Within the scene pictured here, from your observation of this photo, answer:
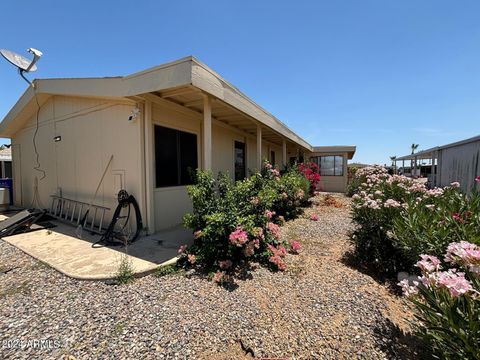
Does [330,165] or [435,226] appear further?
[330,165]

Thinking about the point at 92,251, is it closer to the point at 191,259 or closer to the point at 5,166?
the point at 191,259

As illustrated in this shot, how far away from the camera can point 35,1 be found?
5.09 m

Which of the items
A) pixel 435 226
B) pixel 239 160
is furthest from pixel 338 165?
pixel 435 226

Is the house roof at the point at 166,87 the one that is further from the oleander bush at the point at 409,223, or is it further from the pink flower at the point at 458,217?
the pink flower at the point at 458,217

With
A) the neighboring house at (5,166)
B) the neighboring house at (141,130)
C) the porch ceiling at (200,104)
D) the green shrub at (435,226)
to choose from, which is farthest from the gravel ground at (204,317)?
the neighboring house at (5,166)

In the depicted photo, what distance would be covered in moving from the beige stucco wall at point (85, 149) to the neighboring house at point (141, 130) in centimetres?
2

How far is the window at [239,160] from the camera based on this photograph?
8.51 m

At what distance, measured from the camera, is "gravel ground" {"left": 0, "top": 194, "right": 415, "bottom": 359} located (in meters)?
1.87

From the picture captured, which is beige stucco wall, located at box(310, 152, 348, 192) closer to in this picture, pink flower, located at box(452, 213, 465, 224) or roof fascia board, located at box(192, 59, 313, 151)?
roof fascia board, located at box(192, 59, 313, 151)

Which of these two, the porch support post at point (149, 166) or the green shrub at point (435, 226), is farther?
the porch support post at point (149, 166)

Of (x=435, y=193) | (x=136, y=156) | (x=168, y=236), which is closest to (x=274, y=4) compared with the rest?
(x=136, y=156)

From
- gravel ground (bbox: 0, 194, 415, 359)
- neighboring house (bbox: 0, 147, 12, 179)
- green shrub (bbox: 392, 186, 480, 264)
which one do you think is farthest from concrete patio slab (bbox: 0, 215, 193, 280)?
neighboring house (bbox: 0, 147, 12, 179)

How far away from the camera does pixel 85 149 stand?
5812mm

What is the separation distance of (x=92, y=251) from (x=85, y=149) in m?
3.21
